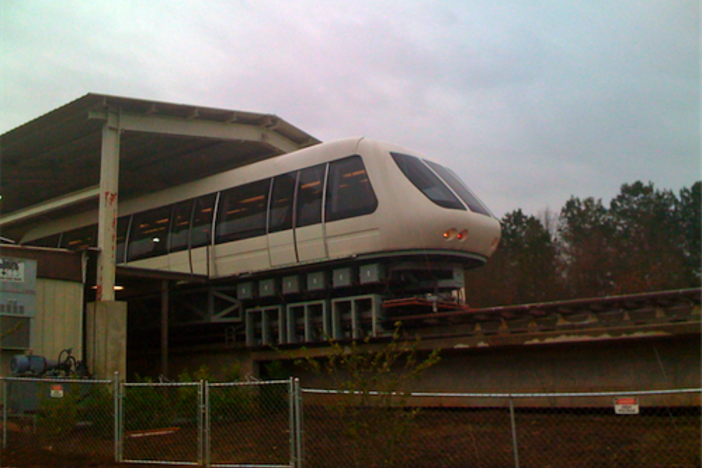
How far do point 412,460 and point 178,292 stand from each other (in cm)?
1043

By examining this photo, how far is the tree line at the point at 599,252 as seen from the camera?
45.7 metres

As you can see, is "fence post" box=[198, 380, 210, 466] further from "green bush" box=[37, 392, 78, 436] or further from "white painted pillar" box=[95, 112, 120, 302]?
"white painted pillar" box=[95, 112, 120, 302]

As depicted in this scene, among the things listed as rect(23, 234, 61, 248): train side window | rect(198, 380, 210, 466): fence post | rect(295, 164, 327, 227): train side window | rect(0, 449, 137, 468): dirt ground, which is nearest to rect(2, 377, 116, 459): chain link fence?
rect(0, 449, 137, 468): dirt ground

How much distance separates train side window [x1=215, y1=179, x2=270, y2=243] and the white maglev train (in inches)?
1.0

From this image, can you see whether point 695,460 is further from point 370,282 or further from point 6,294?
point 6,294

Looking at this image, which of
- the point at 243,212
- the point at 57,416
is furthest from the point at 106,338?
the point at 243,212

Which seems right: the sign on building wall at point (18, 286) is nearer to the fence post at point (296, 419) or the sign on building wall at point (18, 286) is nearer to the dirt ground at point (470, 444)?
the dirt ground at point (470, 444)

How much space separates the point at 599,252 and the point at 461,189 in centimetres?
3655

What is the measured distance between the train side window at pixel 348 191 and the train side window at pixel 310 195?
0.77 ft

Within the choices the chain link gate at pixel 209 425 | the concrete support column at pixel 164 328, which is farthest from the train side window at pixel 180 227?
the chain link gate at pixel 209 425

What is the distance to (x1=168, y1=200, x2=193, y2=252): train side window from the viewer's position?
16.5 m

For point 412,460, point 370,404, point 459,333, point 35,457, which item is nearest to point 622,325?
point 459,333

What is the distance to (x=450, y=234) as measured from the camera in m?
12.7

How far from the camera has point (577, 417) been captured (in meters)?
10.1
